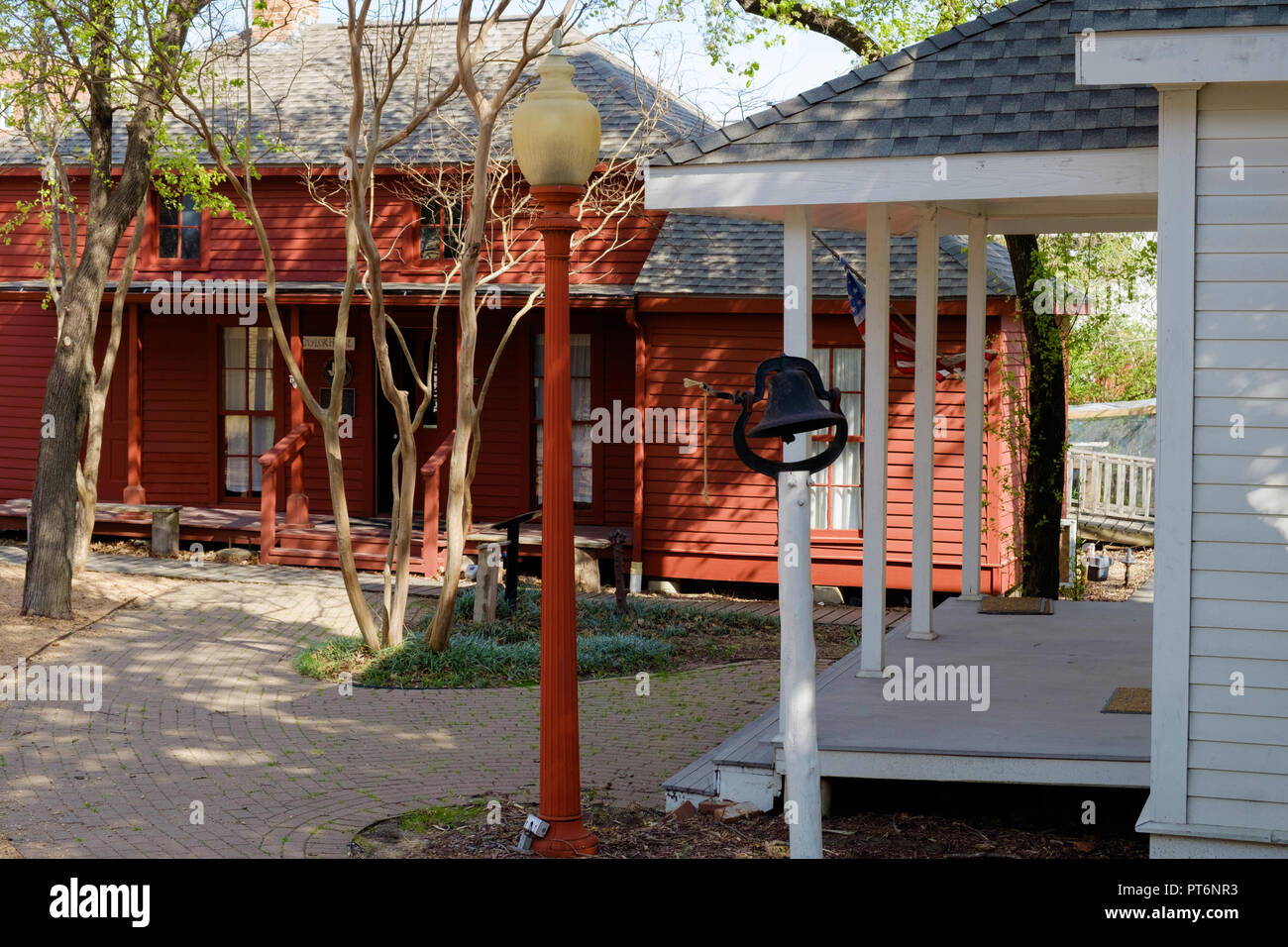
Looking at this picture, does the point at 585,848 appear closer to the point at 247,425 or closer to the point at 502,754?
the point at 502,754

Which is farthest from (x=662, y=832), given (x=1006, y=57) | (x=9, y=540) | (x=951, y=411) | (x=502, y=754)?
(x=9, y=540)

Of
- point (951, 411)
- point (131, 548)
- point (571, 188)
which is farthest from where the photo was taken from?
point (131, 548)

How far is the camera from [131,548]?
1697cm

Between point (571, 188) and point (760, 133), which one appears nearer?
point (571, 188)

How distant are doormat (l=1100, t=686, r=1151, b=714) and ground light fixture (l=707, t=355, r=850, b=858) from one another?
8.12 ft

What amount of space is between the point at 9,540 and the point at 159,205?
4774mm

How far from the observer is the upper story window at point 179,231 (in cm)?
1812

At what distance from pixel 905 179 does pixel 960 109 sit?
0.47 m

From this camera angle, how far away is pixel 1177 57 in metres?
5.29

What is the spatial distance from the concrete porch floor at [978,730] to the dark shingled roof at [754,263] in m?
6.00

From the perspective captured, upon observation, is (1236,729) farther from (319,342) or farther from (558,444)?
(319,342)

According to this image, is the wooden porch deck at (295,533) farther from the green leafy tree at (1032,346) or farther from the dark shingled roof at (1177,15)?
the dark shingled roof at (1177,15)

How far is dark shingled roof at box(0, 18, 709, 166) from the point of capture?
16359 millimetres

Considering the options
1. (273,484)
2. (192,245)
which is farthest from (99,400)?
(192,245)
